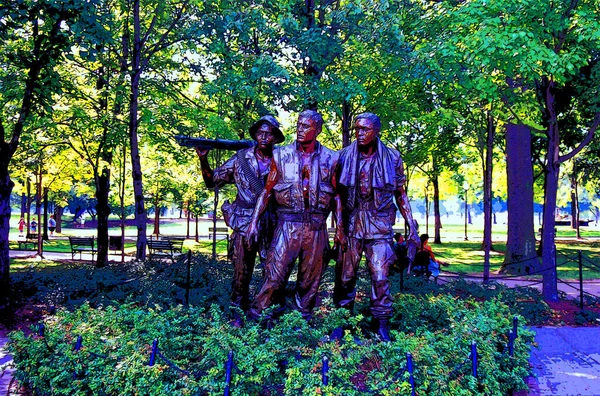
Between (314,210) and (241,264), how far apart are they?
1.32 m

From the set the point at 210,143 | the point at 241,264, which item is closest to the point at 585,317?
the point at 241,264

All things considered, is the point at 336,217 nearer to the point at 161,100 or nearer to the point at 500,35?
the point at 500,35

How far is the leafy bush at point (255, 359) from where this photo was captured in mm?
4109

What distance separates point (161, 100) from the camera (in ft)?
46.1

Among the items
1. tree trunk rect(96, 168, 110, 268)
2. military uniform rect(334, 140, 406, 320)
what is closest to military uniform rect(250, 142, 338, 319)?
military uniform rect(334, 140, 406, 320)

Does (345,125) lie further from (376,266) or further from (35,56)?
(376,266)

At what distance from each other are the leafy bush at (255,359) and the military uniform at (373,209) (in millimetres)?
665

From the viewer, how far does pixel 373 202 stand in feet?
19.2

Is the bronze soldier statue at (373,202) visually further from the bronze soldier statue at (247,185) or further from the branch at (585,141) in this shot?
the branch at (585,141)

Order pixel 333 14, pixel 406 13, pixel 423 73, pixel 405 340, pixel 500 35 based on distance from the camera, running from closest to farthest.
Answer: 1. pixel 405 340
2. pixel 500 35
3. pixel 423 73
4. pixel 333 14
5. pixel 406 13

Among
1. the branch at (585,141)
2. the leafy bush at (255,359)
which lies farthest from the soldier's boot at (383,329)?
the branch at (585,141)

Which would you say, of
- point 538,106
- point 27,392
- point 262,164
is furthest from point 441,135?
point 27,392

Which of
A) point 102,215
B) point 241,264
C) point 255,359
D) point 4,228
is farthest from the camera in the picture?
point 102,215

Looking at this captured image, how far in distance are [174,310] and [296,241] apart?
5.42ft
